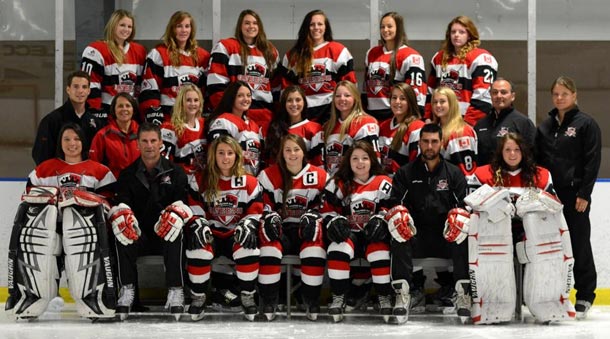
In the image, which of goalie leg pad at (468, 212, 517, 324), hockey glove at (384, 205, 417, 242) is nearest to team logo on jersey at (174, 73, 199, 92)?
hockey glove at (384, 205, 417, 242)

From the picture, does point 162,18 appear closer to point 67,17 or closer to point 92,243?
point 67,17

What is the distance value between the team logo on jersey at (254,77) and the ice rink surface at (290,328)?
1504 millimetres

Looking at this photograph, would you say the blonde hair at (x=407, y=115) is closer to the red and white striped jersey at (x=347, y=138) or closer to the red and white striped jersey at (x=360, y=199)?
the red and white striped jersey at (x=347, y=138)

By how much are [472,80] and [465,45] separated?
23 centimetres

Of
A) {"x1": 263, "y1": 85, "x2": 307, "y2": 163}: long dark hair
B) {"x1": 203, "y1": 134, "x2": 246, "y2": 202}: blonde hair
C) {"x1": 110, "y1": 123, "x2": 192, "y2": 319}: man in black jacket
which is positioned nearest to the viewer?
{"x1": 110, "y1": 123, "x2": 192, "y2": 319}: man in black jacket

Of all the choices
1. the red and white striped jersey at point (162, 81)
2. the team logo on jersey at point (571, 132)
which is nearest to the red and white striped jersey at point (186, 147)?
the red and white striped jersey at point (162, 81)

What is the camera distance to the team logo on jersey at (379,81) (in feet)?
20.0

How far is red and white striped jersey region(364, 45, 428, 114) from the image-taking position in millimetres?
6004

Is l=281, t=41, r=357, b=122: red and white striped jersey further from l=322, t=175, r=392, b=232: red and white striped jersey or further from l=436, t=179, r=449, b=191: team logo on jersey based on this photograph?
l=436, t=179, r=449, b=191: team logo on jersey

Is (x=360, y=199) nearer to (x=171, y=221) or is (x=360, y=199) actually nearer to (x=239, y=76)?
(x=171, y=221)

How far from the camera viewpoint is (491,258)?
5.16m

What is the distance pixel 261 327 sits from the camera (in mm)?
5105

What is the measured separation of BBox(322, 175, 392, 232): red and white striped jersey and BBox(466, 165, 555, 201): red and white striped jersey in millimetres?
506

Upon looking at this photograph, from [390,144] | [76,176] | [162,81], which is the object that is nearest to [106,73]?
[162,81]
